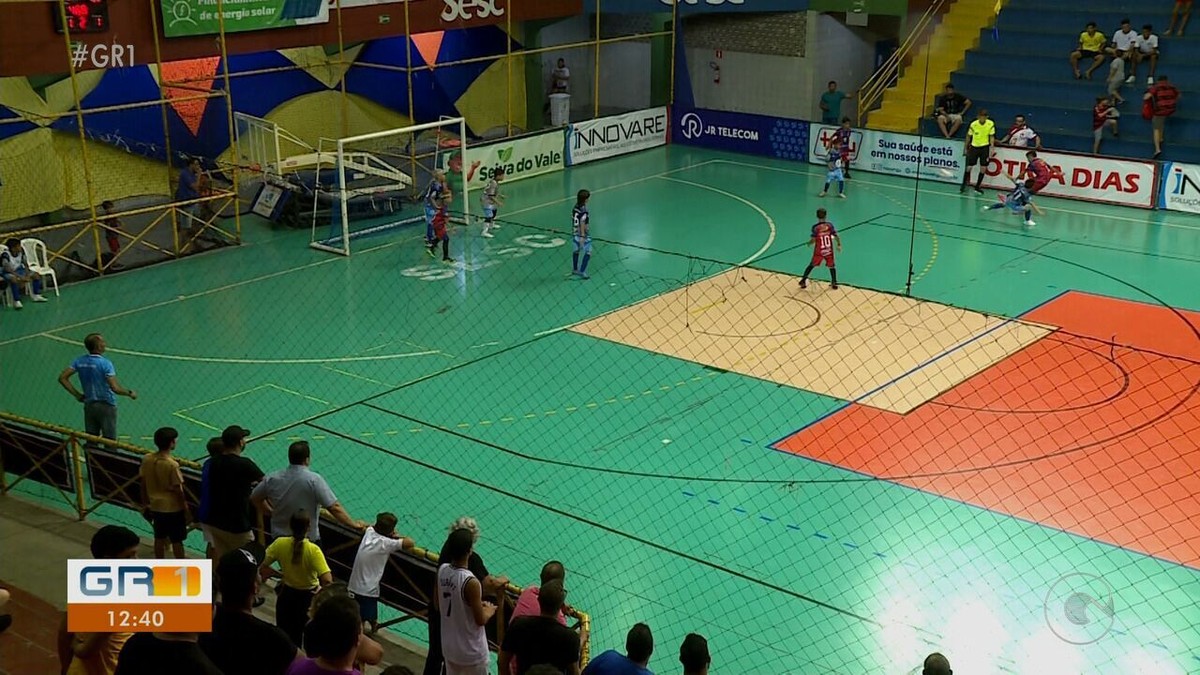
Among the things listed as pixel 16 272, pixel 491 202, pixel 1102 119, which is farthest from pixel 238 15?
pixel 1102 119

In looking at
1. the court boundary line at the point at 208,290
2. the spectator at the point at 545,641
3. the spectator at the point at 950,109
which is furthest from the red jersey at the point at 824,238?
the spectator at the point at 545,641

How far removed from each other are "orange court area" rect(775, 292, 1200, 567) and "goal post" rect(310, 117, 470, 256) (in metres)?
11.7

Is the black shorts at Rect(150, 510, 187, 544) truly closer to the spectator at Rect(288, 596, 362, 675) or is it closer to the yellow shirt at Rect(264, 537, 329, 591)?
the yellow shirt at Rect(264, 537, 329, 591)

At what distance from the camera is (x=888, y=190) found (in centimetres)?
3111

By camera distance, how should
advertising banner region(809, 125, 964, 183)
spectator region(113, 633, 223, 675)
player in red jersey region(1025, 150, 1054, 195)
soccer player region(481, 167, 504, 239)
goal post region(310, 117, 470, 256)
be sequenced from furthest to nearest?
advertising banner region(809, 125, 964, 183), player in red jersey region(1025, 150, 1054, 195), soccer player region(481, 167, 504, 239), goal post region(310, 117, 470, 256), spectator region(113, 633, 223, 675)

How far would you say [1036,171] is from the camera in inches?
1109

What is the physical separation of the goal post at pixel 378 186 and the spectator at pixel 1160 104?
53.0 ft

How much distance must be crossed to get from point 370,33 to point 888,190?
42.8 ft

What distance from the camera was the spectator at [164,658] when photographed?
5895 mm

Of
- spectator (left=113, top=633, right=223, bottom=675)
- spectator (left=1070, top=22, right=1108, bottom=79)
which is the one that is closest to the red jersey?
spectator (left=1070, top=22, right=1108, bottom=79)

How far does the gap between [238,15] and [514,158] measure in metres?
7.90

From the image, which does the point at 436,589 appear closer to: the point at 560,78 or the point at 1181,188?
the point at 1181,188

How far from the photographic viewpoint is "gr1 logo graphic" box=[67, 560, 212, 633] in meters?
6.72

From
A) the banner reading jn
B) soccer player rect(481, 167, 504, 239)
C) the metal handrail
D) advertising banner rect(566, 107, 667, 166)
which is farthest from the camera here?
the metal handrail
